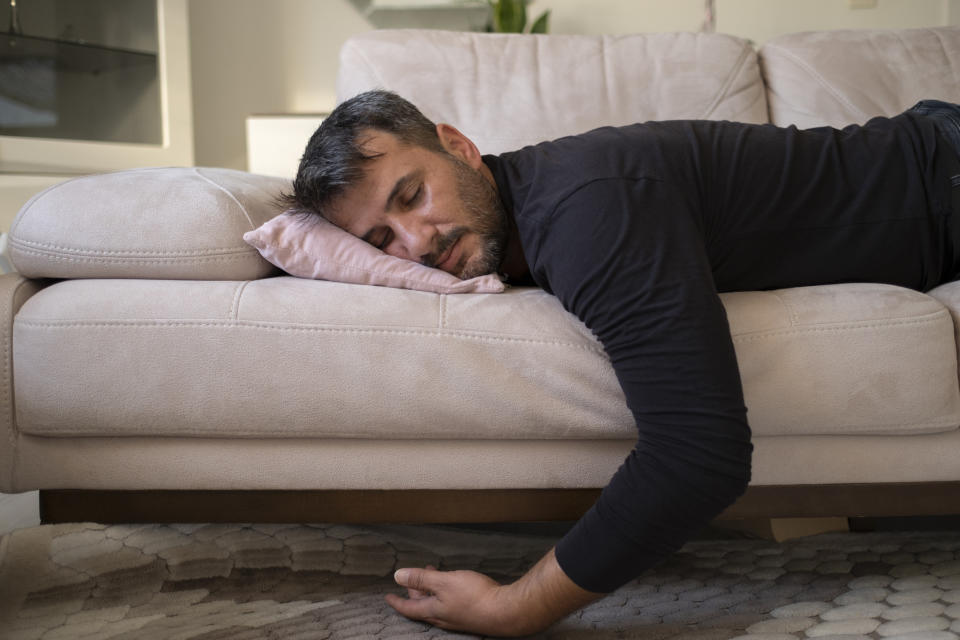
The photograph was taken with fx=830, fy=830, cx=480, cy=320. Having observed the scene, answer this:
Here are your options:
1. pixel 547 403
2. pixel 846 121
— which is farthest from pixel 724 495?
pixel 846 121

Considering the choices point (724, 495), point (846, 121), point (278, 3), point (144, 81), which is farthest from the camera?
point (278, 3)

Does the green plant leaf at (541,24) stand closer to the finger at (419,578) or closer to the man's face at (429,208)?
the man's face at (429,208)

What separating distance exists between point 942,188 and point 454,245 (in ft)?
2.27

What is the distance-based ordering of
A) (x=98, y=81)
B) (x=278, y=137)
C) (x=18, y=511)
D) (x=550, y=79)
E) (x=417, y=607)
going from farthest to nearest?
1. (x=98, y=81)
2. (x=278, y=137)
3. (x=550, y=79)
4. (x=18, y=511)
5. (x=417, y=607)

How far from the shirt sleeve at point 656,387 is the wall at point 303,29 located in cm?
231

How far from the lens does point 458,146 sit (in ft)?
4.14

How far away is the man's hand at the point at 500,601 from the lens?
0.93m

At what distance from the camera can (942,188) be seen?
117 cm

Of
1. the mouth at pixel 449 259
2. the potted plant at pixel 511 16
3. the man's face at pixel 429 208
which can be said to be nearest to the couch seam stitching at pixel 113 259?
the man's face at pixel 429 208

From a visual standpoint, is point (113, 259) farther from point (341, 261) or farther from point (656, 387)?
point (656, 387)

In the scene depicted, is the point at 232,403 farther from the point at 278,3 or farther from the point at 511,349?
the point at 278,3

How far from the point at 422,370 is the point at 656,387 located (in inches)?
11.1

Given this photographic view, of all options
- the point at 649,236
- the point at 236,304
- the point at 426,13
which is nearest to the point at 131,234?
the point at 236,304

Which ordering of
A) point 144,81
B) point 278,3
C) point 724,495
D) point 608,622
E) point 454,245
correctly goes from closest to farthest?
1. point 724,495
2. point 608,622
3. point 454,245
4. point 144,81
5. point 278,3
